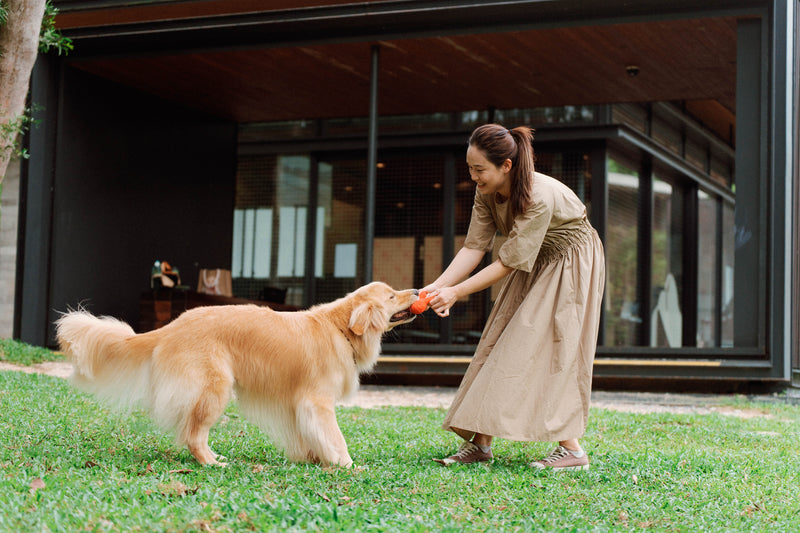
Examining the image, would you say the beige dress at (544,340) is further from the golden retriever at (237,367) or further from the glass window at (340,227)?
the glass window at (340,227)

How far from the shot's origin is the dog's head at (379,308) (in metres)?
4.50

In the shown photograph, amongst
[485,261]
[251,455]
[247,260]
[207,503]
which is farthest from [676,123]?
[207,503]

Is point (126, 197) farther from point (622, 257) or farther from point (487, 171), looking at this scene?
point (487, 171)

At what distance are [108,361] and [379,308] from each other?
1453 millimetres

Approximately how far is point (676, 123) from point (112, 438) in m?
12.3

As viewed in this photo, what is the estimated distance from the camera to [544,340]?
14.7 ft

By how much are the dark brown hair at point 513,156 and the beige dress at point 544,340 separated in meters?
0.06

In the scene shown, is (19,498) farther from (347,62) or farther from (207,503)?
(347,62)

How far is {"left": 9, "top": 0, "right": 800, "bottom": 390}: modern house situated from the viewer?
28.8 ft

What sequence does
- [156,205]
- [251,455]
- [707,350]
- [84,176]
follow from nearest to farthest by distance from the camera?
[251,455] → [707,350] → [84,176] → [156,205]

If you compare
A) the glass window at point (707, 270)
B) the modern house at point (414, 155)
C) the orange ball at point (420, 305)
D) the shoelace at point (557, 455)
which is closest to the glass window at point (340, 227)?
the modern house at point (414, 155)

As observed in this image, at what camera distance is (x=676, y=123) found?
1476 cm

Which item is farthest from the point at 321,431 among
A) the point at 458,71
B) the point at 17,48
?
the point at 458,71

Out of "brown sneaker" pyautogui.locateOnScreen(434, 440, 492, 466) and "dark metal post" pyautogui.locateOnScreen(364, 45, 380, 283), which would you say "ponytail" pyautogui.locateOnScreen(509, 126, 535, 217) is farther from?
"dark metal post" pyautogui.locateOnScreen(364, 45, 380, 283)
